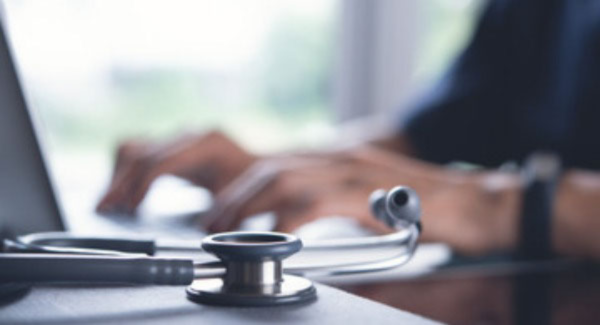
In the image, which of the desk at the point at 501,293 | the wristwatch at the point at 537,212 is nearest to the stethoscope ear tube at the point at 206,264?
the desk at the point at 501,293

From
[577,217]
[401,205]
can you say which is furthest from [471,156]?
[401,205]

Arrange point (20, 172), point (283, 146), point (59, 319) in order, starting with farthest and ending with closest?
1. point (283, 146)
2. point (20, 172)
3. point (59, 319)

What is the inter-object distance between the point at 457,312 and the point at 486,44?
2.65 feet

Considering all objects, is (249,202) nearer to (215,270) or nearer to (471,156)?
(215,270)

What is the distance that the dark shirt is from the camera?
4.09 ft

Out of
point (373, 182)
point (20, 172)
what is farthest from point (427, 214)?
point (20, 172)

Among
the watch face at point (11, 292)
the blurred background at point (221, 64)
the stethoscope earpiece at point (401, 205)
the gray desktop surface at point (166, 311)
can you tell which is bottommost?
the gray desktop surface at point (166, 311)

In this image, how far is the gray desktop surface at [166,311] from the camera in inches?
12.2

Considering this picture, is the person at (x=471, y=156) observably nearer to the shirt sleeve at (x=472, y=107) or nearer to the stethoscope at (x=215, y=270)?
the shirt sleeve at (x=472, y=107)

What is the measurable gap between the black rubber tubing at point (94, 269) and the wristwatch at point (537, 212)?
47 cm

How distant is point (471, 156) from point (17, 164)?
1.03 m

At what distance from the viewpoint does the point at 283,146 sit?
6.35 ft

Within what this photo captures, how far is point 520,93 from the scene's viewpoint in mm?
1363

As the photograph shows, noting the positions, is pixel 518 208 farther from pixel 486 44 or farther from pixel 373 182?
pixel 486 44
